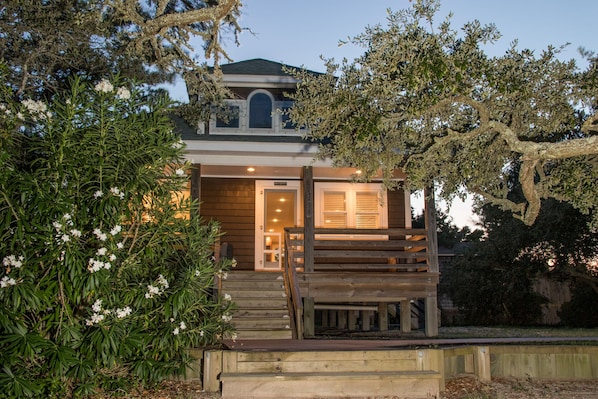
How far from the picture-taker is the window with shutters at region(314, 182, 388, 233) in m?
13.8

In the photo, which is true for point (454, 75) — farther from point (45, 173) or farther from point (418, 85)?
point (45, 173)

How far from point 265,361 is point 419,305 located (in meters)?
11.0

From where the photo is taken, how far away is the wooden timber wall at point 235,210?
44.8 feet

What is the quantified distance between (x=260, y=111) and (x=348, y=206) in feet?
10.00

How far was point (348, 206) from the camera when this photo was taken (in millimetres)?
13805

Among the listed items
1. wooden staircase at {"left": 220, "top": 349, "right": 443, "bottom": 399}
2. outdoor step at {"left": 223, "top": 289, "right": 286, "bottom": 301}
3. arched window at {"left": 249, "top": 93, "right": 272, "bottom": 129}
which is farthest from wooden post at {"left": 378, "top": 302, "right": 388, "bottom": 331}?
wooden staircase at {"left": 220, "top": 349, "right": 443, "bottom": 399}

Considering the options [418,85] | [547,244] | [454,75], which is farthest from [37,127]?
[547,244]

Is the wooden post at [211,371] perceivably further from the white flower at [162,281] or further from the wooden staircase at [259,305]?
the wooden staircase at [259,305]

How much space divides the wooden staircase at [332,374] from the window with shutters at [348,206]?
717cm

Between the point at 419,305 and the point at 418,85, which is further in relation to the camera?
the point at 419,305

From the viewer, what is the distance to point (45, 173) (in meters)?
6.12

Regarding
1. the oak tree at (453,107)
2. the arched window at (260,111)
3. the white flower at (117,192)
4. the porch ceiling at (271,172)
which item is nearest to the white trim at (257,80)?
the arched window at (260,111)

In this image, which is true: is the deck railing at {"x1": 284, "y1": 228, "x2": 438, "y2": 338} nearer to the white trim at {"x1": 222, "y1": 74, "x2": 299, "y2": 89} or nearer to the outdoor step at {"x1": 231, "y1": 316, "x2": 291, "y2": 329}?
the outdoor step at {"x1": 231, "y1": 316, "x2": 291, "y2": 329}

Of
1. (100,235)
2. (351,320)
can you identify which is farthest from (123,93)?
(351,320)
